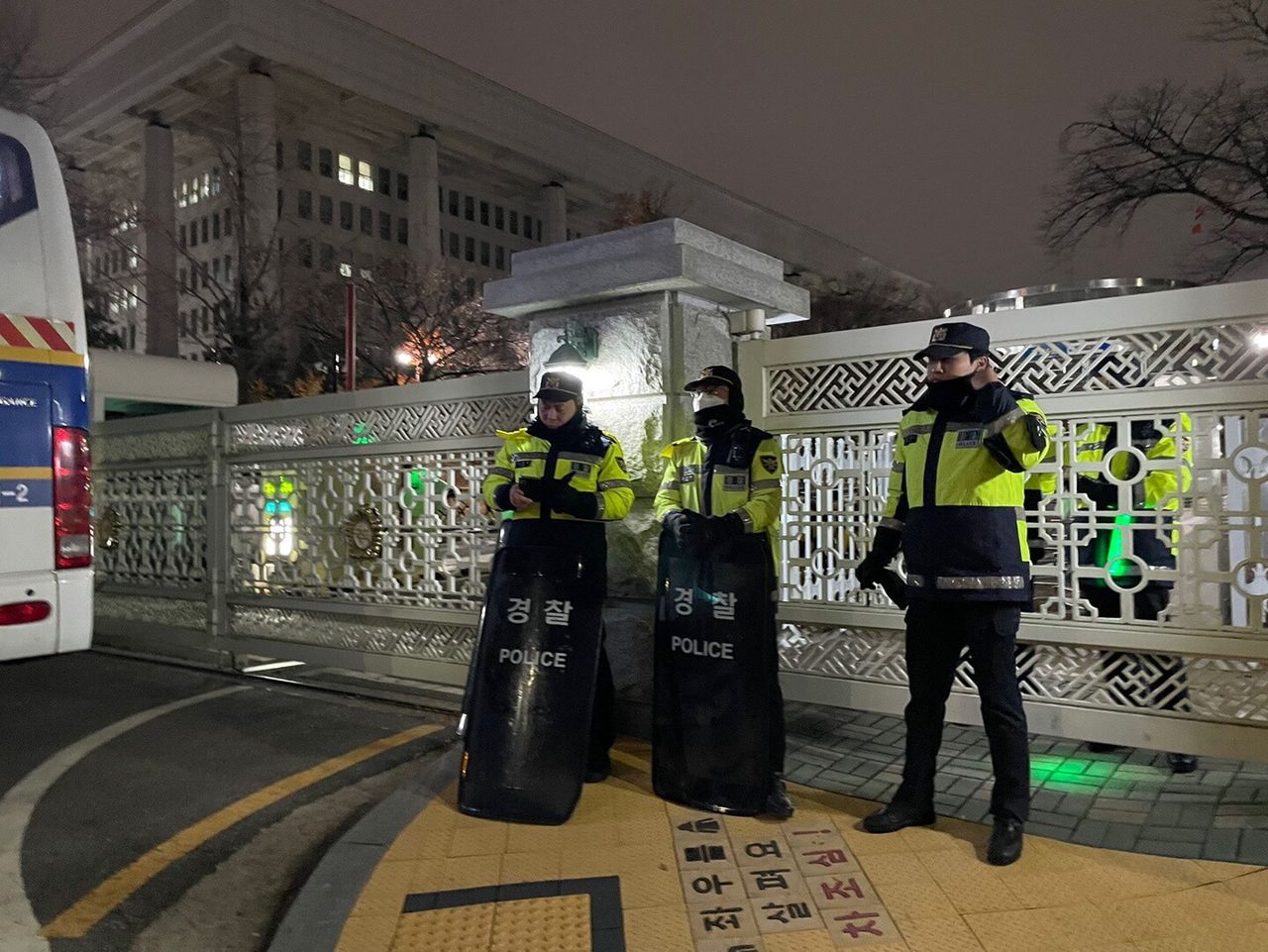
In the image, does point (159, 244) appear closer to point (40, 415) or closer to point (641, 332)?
point (40, 415)

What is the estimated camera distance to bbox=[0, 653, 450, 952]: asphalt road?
3416 mm

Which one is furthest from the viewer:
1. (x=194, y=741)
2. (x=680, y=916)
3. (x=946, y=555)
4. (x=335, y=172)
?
(x=335, y=172)

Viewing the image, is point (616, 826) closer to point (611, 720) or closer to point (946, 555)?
point (611, 720)

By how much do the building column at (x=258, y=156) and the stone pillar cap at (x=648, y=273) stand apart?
2222cm

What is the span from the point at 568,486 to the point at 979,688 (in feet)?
6.83

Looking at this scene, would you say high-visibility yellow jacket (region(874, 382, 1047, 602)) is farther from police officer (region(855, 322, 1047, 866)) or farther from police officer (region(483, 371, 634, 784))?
police officer (region(483, 371, 634, 784))

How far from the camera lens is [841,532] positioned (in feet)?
16.3

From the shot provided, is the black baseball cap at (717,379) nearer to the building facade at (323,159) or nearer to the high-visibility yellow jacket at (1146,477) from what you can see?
the high-visibility yellow jacket at (1146,477)

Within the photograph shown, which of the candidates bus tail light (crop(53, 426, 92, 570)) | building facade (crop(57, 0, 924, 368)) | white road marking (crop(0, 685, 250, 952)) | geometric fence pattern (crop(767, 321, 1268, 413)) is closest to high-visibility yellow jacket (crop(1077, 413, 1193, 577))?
geometric fence pattern (crop(767, 321, 1268, 413))

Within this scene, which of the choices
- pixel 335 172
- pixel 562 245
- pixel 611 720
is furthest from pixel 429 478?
pixel 335 172

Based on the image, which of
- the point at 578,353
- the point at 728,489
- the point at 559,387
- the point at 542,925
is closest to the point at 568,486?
the point at 559,387

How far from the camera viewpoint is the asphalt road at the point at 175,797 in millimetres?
3416

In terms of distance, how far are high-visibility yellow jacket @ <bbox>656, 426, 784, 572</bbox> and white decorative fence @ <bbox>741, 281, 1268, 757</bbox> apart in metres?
0.69

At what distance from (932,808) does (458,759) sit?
2.45 metres
